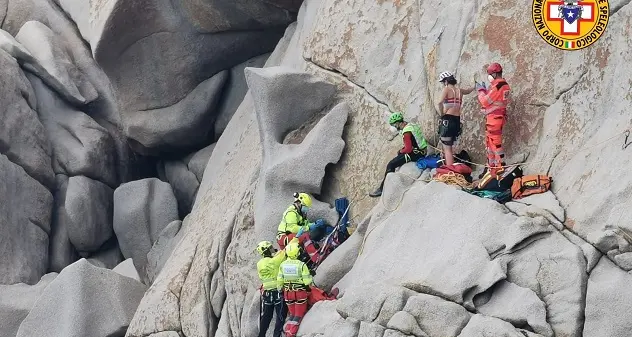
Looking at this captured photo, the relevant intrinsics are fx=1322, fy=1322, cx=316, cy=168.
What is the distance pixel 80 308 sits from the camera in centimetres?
2967

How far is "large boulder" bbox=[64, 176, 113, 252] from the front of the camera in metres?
35.9

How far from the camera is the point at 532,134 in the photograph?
76.4ft

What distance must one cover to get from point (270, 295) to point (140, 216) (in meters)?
12.4

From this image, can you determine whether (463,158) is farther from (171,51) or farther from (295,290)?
(171,51)

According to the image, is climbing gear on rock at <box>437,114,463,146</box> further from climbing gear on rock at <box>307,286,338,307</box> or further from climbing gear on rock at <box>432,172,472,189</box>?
climbing gear on rock at <box>307,286,338,307</box>

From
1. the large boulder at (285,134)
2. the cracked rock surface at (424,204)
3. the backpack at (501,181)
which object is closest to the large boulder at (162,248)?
the cracked rock surface at (424,204)

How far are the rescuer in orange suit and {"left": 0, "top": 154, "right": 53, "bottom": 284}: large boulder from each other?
49.9ft

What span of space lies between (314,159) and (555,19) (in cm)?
591

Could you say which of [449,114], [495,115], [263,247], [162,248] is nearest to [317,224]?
[263,247]

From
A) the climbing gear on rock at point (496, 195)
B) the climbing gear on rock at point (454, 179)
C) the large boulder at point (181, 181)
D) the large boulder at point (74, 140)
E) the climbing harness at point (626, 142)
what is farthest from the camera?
the large boulder at point (181, 181)

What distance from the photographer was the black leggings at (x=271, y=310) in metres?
24.0

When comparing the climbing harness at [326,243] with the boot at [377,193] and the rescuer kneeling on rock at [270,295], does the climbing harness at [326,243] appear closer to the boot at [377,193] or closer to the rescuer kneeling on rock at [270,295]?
the boot at [377,193]

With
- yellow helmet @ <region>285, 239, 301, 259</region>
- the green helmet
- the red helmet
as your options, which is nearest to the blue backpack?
the green helmet

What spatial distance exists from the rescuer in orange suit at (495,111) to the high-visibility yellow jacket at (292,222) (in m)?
4.04
